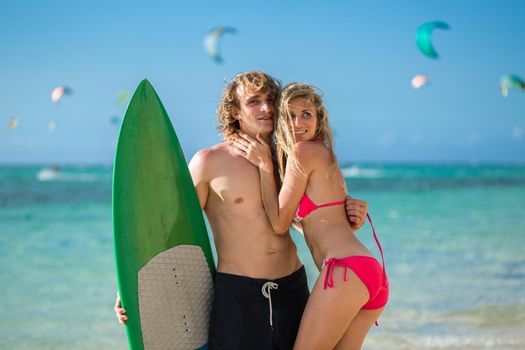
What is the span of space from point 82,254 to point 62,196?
10668 millimetres

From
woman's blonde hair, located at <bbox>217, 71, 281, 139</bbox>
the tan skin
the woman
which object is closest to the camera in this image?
the woman

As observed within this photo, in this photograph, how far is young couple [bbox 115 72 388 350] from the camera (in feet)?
8.39

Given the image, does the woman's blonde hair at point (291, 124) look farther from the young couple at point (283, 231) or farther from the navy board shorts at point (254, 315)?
the navy board shorts at point (254, 315)

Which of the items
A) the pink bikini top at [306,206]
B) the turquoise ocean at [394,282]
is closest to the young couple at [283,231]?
the pink bikini top at [306,206]

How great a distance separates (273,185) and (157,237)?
0.68m

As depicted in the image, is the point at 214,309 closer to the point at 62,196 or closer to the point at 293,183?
the point at 293,183

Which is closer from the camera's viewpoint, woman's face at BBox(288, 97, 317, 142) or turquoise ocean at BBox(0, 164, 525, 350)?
woman's face at BBox(288, 97, 317, 142)

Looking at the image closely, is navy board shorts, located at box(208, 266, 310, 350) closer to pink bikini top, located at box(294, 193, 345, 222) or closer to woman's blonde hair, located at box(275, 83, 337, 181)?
pink bikini top, located at box(294, 193, 345, 222)

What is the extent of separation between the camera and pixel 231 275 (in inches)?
111

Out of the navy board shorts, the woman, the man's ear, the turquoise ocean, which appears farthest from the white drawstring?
the turquoise ocean

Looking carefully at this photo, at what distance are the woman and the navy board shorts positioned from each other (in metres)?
0.20

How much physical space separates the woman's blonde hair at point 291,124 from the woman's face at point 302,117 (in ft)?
0.06

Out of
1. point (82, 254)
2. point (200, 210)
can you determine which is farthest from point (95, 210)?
point (200, 210)

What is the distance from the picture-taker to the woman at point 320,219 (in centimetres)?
254
